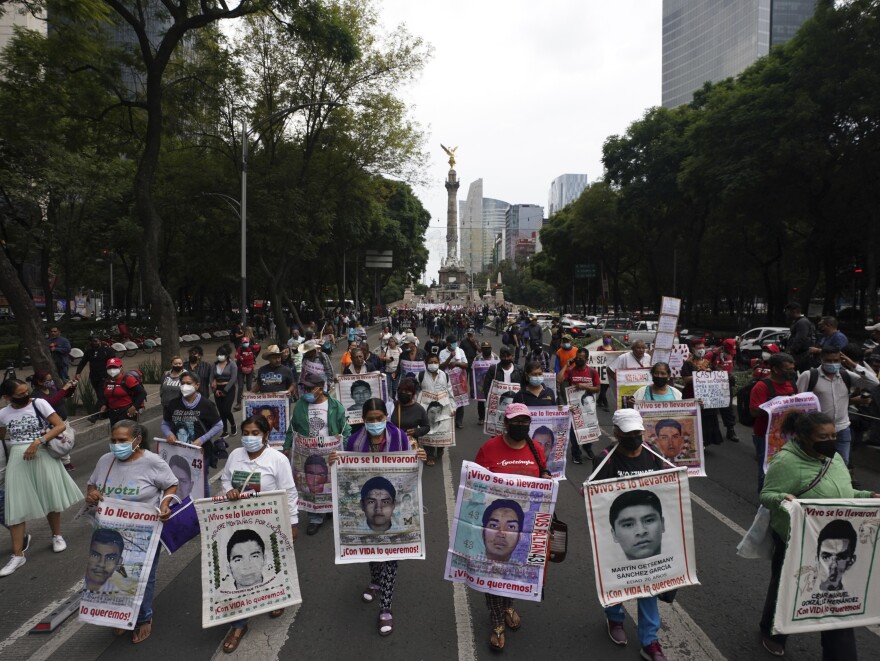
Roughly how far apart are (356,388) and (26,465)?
4740 millimetres

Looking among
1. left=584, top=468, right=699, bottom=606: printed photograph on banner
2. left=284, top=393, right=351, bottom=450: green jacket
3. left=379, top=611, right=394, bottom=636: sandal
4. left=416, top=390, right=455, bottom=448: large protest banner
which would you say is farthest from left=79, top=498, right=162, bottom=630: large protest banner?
left=416, top=390, right=455, bottom=448: large protest banner

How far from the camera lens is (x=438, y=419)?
28.1ft

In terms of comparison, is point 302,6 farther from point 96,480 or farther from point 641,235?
point 641,235

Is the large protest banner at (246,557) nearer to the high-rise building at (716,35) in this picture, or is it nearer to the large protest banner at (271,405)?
the large protest banner at (271,405)

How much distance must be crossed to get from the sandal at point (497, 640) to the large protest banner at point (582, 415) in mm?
4601

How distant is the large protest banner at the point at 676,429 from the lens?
6562mm

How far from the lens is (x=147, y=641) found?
405 centimetres

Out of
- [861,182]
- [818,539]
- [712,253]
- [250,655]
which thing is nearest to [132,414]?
[250,655]

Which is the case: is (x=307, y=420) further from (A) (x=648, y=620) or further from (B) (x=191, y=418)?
(A) (x=648, y=620)

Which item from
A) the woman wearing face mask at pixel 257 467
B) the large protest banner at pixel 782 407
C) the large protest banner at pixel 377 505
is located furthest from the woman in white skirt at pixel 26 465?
the large protest banner at pixel 782 407

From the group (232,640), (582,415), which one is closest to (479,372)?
(582,415)

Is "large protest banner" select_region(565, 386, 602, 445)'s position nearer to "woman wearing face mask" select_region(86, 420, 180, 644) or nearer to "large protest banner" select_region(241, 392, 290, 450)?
"large protest banner" select_region(241, 392, 290, 450)

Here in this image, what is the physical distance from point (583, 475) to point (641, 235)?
138 feet

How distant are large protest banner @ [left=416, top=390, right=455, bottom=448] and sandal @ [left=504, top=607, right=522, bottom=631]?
173 inches
